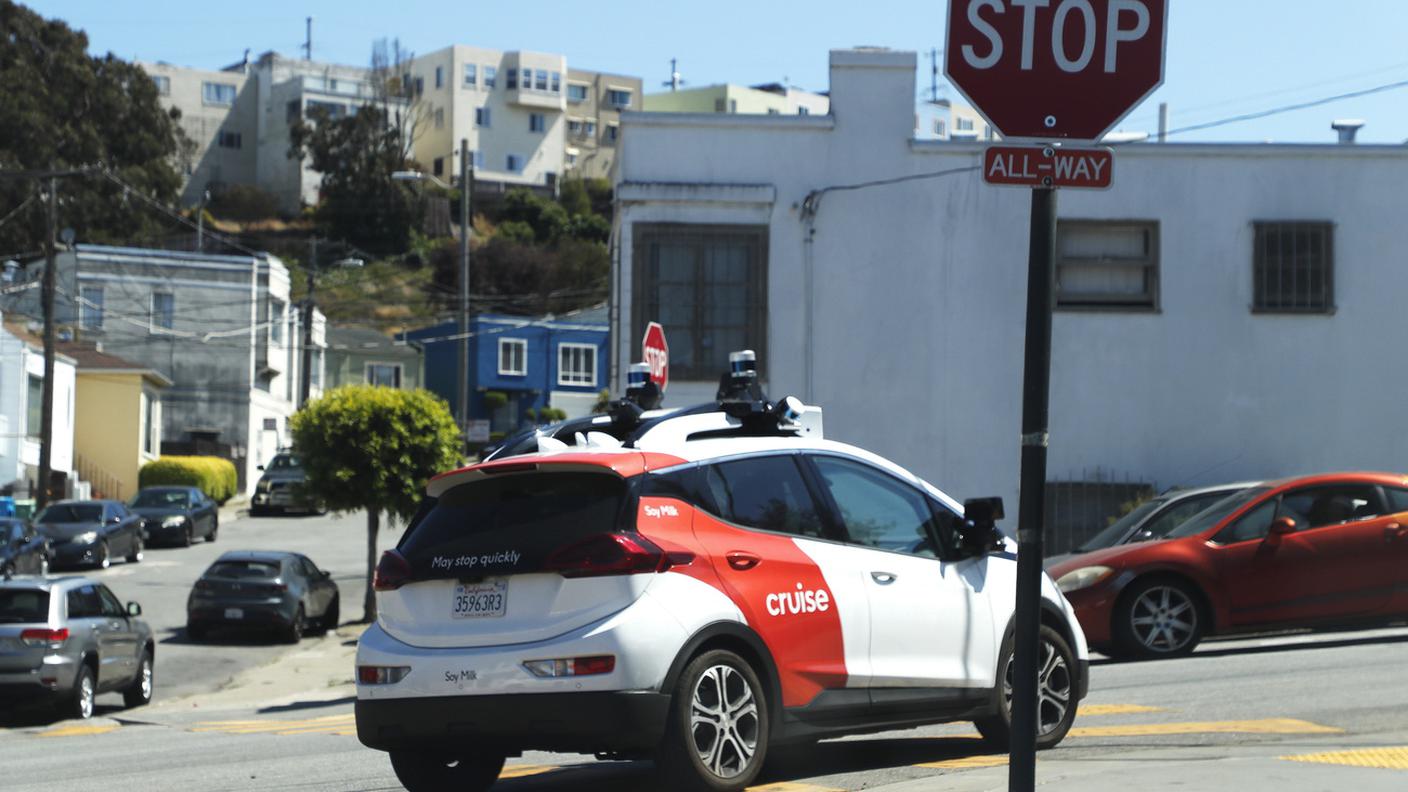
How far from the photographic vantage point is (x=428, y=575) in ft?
26.8

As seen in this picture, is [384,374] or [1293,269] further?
[384,374]

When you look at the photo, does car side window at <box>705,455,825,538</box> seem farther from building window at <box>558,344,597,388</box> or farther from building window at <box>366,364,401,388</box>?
building window at <box>366,364,401,388</box>

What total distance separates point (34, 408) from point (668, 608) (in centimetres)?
4673

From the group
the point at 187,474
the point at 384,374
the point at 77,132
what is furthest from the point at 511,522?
the point at 77,132

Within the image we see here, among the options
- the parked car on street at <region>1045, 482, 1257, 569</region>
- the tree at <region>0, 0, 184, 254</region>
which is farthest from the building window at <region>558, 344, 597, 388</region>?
the parked car on street at <region>1045, 482, 1257, 569</region>

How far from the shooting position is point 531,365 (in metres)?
78.1

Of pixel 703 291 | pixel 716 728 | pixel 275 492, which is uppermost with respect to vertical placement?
pixel 703 291

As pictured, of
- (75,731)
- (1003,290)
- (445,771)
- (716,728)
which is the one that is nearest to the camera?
(716,728)

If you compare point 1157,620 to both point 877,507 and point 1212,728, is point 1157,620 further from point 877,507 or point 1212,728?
point 877,507

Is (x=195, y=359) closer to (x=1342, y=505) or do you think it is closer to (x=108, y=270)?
(x=108, y=270)

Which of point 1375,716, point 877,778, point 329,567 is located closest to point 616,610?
point 877,778

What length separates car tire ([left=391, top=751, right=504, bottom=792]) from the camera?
8570 millimetres

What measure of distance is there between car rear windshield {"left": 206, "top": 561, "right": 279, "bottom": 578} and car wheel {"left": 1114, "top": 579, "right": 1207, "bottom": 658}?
17.6 m

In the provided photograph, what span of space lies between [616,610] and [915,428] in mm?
17233
